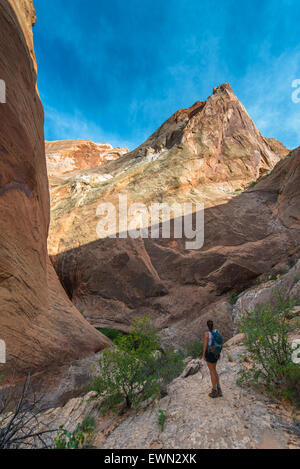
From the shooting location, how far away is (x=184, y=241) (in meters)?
15.3

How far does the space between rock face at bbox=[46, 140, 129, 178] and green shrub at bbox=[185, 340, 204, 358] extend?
164 ft

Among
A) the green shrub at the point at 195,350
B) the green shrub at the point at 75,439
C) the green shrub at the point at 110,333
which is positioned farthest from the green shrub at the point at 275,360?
the green shrub at the point at 110,333

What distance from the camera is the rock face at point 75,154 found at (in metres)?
50.8

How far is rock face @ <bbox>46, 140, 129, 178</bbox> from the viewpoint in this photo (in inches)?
2000

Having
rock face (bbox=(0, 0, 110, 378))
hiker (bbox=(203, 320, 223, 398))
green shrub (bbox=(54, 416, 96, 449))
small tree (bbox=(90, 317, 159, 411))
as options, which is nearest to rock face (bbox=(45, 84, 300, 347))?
rock face (bbox=(0, 0, 110, 378))

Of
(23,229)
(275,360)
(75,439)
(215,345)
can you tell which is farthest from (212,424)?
(23,229)

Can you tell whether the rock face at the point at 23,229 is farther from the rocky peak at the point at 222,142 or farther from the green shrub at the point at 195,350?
the rocky peak at the point at 222,142

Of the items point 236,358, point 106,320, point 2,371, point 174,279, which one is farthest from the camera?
point 174,279

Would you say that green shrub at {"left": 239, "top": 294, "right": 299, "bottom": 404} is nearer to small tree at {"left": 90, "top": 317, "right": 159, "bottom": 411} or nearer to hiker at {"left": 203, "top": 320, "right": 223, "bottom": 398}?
hiker at {"left": 203, "top": 320, "right": 223, "bottom": 398}
